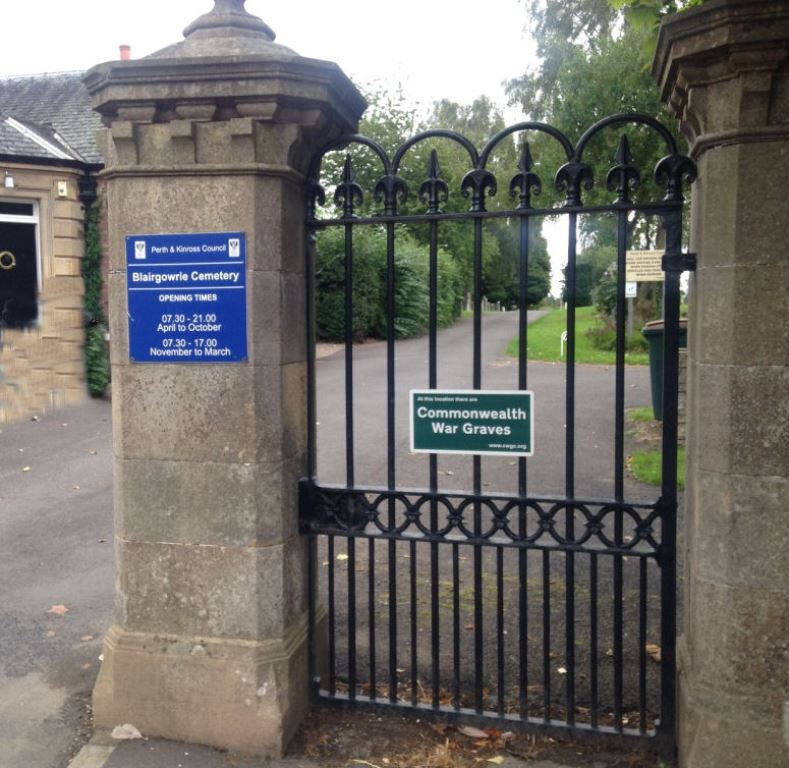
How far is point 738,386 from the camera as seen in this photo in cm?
316

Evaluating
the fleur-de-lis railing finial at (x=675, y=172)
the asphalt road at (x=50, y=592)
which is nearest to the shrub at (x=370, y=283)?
the asphalt road at (x=50, y=592)

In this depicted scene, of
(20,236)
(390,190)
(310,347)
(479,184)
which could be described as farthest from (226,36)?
(20,236)

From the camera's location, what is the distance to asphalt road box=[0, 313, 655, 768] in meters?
4.27

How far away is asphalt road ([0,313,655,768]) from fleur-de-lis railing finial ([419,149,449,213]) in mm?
2458

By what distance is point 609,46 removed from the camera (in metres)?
18.8

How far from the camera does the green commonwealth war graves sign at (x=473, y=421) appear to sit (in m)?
3.55

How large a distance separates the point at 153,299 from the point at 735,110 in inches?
93.2

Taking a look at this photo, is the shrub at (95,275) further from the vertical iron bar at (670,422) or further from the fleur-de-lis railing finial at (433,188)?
the vertical iron bar at (670,422)

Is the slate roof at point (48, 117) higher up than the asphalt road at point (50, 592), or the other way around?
the slate roof at point (48, 117)

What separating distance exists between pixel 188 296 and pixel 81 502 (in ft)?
18.3

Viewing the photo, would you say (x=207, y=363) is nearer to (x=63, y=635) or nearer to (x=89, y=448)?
(x=63, y=635)

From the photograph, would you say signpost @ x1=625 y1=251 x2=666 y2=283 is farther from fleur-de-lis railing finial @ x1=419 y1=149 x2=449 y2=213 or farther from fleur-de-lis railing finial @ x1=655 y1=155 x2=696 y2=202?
fleur-de-lis railing finial @ x1=419 y1=149 x2=449 y2=213

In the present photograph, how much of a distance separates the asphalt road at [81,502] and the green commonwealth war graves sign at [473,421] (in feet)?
5.23

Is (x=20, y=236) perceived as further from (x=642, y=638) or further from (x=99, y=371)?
(x=642, y=638)
